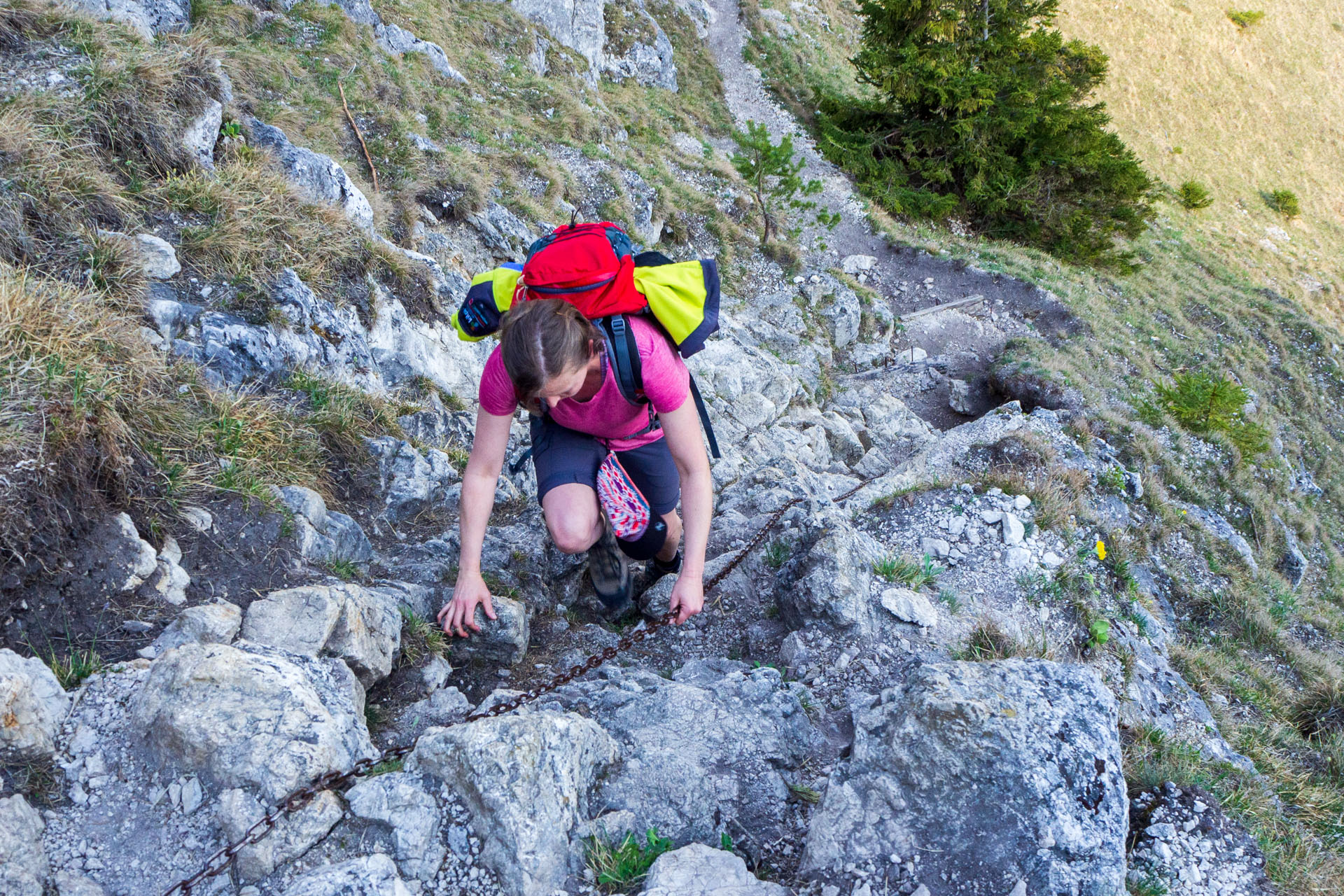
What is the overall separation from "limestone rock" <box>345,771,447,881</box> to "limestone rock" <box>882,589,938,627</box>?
266 cm

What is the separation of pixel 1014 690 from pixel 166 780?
3004 mm

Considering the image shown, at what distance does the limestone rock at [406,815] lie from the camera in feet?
8.09

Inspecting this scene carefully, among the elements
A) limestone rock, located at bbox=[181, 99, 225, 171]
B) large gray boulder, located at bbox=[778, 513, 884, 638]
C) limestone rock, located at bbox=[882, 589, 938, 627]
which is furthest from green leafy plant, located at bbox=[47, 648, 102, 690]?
limestone rock, located at bbox=[181, 99, 225, 171]

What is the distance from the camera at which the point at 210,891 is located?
2.32 meters

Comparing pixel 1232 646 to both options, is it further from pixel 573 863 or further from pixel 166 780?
pixel 166 780

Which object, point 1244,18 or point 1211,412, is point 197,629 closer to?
point 1211,412

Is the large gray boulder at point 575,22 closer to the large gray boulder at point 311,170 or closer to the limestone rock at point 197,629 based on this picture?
the large gray boulder at point 311,170

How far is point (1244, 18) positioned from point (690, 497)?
166ft

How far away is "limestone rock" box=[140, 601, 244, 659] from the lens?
2.97 metres

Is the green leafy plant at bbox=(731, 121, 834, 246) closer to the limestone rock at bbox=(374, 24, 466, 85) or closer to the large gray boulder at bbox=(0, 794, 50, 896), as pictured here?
the limestone rock at bbox=(374, 24, 466, 85)

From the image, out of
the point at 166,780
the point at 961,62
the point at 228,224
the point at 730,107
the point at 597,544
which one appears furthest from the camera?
the point at 730,107

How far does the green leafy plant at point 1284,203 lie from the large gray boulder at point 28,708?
4105cm

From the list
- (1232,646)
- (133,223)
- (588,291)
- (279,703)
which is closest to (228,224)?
(133,223)

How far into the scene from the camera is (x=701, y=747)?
3.00 meters
